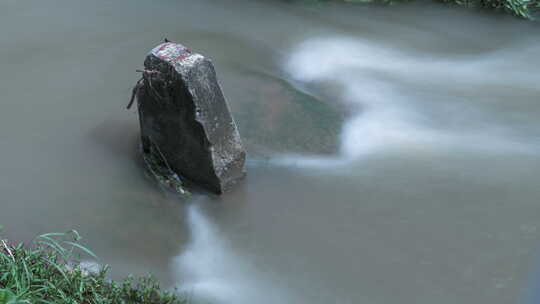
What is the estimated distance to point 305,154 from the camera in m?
4.95

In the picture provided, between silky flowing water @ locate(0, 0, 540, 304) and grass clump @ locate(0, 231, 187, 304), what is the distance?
0.26m

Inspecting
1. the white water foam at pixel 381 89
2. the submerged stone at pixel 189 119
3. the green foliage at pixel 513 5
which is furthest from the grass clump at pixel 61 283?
the green foliage at pixel 513 5

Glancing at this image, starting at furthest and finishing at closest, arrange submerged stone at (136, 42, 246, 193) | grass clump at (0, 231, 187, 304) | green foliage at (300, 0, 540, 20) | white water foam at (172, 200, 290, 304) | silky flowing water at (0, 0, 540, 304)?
green foliage at (300, 0, 540, 20) < submerged stone at (136, 42, 246, 193) < silky flowing water at (0, 0, 540, 304) < white water foam at (172, 200, 290, 304) < grass clump at (0, 231, 187, 304)

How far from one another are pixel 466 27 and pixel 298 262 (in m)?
4.19

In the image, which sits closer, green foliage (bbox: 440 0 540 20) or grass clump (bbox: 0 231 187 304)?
grass clump (bbox: 0 231 187 304)

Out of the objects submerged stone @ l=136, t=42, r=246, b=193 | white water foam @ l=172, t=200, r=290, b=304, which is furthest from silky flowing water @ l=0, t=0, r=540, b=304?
submerged stone @ l=136, t=42, r=246, b=193

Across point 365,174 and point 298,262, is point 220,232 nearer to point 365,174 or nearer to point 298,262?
point 298,262

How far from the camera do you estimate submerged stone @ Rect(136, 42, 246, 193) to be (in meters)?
4.20

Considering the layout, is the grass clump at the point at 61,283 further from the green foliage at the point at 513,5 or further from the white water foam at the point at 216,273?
the green foliage at the point at 513,5

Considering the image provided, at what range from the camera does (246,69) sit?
6016 mm

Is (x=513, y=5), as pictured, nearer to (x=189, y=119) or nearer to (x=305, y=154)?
(x=305, y=154)

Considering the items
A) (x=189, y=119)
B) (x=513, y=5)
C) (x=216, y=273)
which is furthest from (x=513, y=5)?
(x=216, y=273)

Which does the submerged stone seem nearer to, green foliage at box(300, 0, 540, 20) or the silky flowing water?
the silky flowing water

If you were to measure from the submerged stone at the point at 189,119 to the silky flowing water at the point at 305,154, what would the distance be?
21cm
